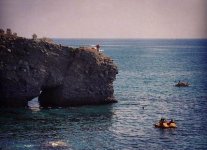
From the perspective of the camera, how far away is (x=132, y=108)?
74.6 metres

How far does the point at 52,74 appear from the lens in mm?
72438

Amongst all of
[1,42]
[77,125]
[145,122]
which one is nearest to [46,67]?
[1,42]

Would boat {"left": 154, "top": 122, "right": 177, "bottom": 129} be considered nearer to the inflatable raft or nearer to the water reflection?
the inflatable raft

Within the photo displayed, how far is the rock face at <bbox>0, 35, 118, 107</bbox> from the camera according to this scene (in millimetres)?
70250

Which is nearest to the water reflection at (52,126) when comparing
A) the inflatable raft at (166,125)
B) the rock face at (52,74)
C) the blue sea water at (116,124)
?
the blue sea water at (116,124)

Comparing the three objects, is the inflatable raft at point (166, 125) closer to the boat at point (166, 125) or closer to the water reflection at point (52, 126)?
the boat at point (166, 125)

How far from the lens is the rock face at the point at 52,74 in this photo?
2766 inches

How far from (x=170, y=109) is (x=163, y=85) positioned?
102 feet

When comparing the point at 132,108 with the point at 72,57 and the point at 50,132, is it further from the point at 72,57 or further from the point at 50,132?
the point at 50,132

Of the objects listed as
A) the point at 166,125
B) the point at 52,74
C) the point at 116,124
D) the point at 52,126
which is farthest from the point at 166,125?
the point at 52,74

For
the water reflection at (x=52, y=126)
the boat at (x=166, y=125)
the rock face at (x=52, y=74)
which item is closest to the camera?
the water reflection at (x=52, y=126)

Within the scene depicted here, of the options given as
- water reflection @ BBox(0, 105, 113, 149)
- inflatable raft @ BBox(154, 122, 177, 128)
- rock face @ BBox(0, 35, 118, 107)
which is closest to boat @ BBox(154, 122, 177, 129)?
inflatable raft @ BBox(154, 122, 177, 128)

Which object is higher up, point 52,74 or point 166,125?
point 52,74

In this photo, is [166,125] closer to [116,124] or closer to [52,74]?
[116,124]
